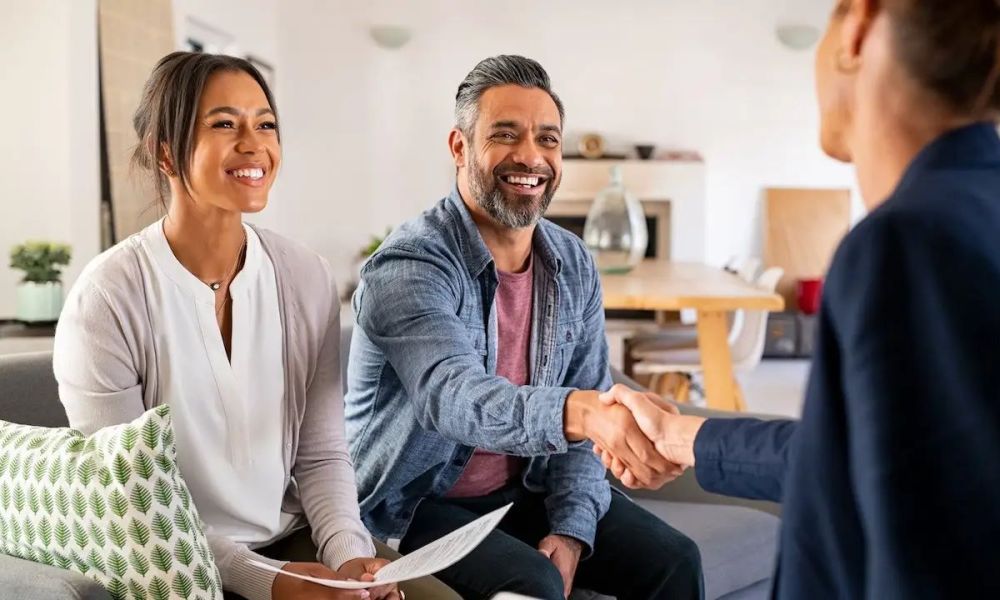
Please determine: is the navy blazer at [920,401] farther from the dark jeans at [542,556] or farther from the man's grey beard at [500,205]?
the man's grey beard at [500,205]

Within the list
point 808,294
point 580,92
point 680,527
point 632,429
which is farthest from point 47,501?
point 580,92

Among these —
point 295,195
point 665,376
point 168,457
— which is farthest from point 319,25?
point 168,457

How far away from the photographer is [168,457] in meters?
1.34

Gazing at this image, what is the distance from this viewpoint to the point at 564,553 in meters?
1.81

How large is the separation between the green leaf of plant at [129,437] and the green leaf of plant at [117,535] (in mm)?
93

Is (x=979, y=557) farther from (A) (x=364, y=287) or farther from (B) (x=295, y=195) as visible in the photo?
(B) (x=295, y=195)

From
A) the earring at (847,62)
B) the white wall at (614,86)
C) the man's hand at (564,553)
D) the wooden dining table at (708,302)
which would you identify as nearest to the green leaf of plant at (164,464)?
the man's hand at (564,553)

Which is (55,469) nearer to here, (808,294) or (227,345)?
(227,345)

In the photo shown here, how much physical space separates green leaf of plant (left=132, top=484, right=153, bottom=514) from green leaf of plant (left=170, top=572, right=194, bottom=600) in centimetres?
9

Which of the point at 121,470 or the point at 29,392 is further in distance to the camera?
the point at 29,392

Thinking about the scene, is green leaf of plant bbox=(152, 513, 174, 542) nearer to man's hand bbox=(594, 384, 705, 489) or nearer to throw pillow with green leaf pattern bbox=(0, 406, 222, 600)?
throw pillow with green leaf pattern bbox=(0, 406, 222, 600)

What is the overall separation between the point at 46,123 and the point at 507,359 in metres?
3.08

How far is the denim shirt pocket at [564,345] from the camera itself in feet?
6.45

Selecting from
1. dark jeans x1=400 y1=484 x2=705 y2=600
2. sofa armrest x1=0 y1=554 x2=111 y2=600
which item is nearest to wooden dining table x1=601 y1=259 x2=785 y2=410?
dark jeans x1=400 y1=484 x2=705 y2=600
